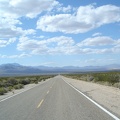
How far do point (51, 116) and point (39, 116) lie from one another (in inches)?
19.8

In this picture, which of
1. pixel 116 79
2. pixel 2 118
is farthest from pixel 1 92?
pixel 116 79

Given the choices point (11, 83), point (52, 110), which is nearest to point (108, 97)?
point (52, 110)

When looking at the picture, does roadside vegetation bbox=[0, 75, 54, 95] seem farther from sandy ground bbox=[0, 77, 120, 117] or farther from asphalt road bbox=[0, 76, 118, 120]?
asphalt road bbox=[0, 76, 118, 120]

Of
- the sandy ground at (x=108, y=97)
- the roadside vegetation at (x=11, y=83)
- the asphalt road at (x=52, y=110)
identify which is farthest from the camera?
the roadside vegetation at (x=11, y=83)

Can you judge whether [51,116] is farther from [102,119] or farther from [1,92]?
[1,92]

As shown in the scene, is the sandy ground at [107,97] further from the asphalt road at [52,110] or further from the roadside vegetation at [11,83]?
the roadside vegetation at [11,83]

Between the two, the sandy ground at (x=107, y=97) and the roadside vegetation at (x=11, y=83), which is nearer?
the sandy ground at (x=107, y=97)

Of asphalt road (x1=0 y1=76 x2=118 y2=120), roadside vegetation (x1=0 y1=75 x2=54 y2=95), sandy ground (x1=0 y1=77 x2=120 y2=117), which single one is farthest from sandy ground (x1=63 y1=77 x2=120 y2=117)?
roadside vegetation (x1=0 y1=75 x2=54 y2=95)

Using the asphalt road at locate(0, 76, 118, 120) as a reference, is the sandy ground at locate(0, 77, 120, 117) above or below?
above

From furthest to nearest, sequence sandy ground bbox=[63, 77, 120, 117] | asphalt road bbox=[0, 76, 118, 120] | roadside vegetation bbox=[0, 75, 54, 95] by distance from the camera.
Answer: roadside vegetation bbox=[0, 75, 54, 95], sandy ground bbox=[63, 77, 120, 117], asphalt road bbox=[0, 76, 118, 120]

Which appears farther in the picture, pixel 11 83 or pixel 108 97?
pixel 11 83

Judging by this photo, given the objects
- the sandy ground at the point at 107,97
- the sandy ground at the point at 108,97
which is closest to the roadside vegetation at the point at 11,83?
the sandy ground at the point at 107,97

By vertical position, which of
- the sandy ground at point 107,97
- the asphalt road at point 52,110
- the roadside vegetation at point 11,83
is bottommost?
the asphalt road at point 52,110

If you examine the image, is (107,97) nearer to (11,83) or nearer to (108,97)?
(108,97)
